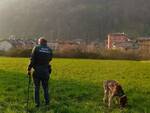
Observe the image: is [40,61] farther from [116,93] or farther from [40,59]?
[116,93]

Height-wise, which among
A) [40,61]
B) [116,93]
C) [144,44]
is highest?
[144,44]

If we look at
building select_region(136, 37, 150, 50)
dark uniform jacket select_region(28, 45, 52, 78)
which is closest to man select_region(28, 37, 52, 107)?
dark uniform jacket select_region(28, 45, 52, 78)

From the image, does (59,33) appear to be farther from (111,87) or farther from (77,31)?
(111,87)

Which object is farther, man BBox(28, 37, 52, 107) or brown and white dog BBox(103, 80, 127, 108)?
brown and white dog BBox(103, 80, 127, 108)

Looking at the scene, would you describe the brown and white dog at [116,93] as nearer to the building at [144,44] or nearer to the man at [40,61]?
the man at [40,61]

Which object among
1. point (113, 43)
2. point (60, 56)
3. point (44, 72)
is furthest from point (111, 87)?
point (113, 43)

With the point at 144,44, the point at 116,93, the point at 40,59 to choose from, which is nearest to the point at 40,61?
the point at 40,59

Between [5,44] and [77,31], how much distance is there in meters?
57.4

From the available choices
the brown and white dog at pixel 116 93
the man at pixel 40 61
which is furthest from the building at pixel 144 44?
the man at pixel 40 61

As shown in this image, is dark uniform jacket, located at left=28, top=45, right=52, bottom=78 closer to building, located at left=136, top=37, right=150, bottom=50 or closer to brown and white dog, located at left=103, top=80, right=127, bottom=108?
brown and white dog, located at left=103, top=80, right=127, bottom=108

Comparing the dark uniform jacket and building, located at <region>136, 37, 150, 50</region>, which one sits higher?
building, located at <region>136, 37, 150, 50</region>

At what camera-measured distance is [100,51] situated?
8850 centimetres

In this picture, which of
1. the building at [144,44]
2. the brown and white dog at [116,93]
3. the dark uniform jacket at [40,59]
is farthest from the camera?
the building at [144,44]

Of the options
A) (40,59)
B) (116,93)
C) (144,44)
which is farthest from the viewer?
(144,44)
